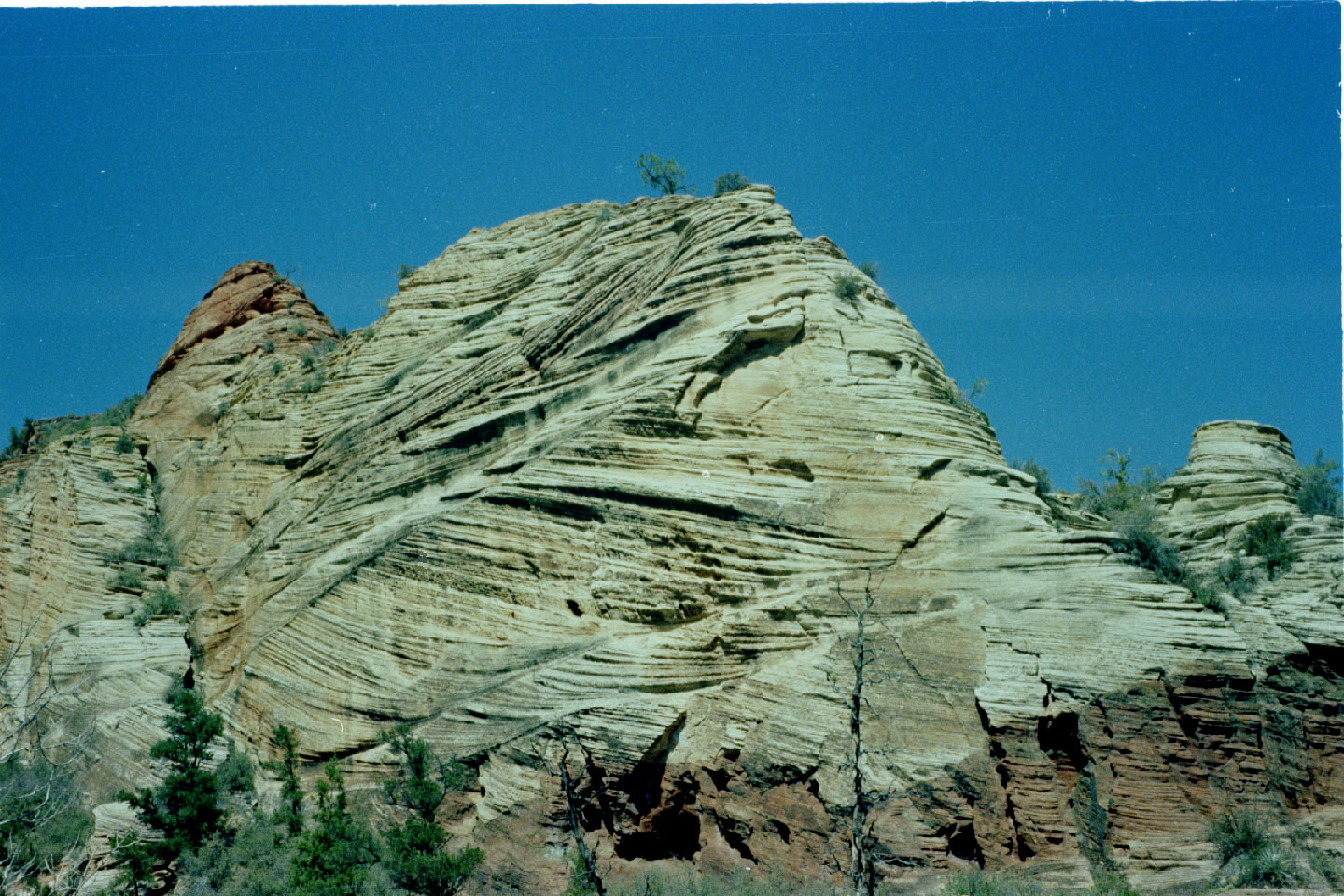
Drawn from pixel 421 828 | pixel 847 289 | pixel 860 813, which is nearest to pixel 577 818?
pixel 421 828

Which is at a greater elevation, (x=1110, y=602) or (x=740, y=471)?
(x=740, y=471)

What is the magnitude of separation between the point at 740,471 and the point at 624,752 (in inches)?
215

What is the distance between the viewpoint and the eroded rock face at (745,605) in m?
16.9

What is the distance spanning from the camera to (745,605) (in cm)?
1953

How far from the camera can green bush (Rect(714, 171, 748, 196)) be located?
28305 mm

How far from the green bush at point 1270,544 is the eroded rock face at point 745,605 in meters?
0.24

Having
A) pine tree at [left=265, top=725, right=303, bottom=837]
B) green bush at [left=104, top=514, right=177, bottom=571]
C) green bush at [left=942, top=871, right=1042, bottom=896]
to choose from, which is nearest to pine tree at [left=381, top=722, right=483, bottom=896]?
pine tree at [left=265, top=725, right=303, bottom=837]

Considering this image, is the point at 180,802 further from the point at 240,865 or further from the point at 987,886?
the point at 987,886

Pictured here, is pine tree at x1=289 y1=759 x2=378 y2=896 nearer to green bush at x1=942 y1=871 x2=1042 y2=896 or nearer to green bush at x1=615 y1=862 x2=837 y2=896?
green bush at x1=615 y1=862 x2=837 y2=896

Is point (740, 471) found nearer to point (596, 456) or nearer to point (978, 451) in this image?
point (596, 456)

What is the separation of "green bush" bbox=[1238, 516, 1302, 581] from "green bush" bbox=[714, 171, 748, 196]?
44.8ft

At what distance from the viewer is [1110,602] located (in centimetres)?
1788

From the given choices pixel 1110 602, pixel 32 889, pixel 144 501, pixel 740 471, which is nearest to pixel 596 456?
pixel 740 471

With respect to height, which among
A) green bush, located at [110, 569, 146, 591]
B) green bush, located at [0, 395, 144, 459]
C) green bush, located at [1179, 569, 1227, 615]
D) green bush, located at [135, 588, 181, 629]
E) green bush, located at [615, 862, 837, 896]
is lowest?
green bush, located at [615, 862, 837, 896]
